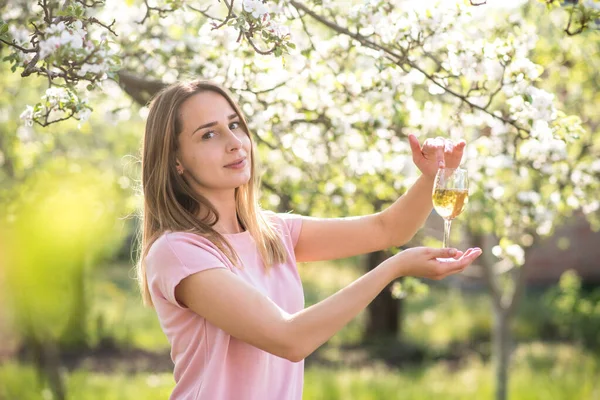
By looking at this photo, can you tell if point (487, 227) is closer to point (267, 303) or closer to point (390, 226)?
point (390, 226)

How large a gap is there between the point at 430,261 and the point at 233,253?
59 cm

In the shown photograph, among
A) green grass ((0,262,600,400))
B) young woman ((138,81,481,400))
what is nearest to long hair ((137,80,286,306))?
young woman ((138,81,481,400))

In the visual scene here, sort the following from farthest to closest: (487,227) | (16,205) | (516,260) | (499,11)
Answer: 1. (499,11)
2. (16,205)
3. (487,227)
4. (516,260)

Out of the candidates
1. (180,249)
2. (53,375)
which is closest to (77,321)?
(53,375)

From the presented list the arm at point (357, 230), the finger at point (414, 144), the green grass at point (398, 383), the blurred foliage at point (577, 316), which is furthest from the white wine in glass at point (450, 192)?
the blurred foliage at point (577, 316)

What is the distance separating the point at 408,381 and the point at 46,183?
355cm

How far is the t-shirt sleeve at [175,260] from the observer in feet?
6.97

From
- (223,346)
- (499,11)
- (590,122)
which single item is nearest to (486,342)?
(590,122)

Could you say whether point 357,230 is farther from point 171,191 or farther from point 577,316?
point 577,316

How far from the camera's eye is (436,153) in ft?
8.55

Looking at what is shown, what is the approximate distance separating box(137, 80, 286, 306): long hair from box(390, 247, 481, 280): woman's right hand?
0.50 metres

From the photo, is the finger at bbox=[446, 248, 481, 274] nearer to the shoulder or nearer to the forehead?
the shoulder

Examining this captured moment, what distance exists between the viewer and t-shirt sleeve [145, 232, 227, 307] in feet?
6.97

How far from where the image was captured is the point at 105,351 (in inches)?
370
